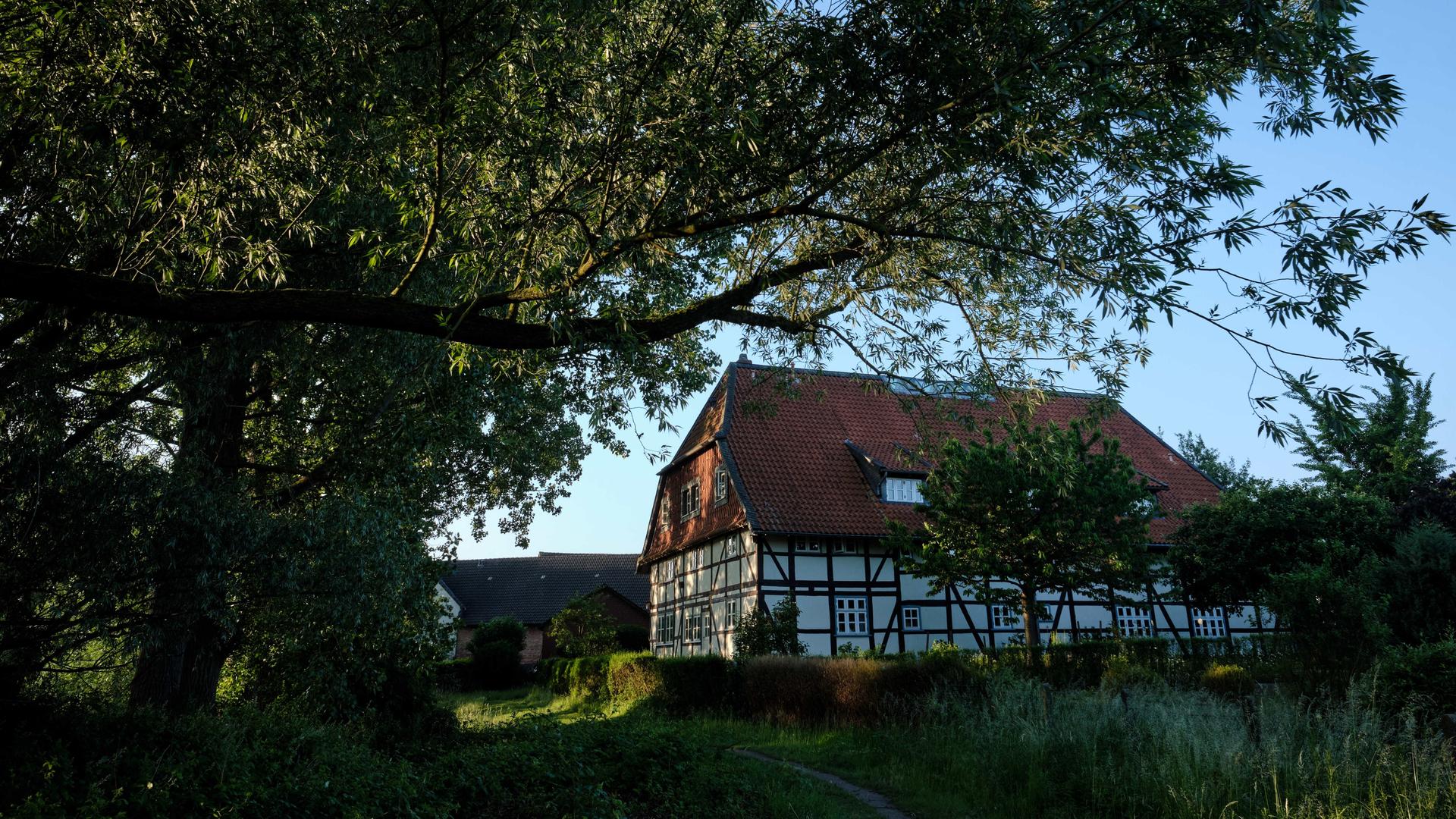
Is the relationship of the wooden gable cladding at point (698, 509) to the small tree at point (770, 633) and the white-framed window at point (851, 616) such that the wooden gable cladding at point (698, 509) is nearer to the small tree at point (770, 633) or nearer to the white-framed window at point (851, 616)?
the small tree at point (770, 633)

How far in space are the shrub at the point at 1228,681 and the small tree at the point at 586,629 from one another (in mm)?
20938

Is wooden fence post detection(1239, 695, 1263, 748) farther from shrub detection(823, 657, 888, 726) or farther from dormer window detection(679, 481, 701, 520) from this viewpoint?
dormer window detection(679, 481, 701, 520)

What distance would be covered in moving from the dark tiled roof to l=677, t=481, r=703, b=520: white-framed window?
18930mm

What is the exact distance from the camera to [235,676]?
44.1 ft

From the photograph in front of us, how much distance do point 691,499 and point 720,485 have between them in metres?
2.78

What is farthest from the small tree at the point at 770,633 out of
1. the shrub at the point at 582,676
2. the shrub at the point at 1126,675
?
the shrub at the point at 1126,675

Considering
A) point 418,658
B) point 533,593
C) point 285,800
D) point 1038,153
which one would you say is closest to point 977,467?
point 418,658

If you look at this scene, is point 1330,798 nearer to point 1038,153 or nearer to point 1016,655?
point 1038,153

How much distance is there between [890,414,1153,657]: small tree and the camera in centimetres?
1898

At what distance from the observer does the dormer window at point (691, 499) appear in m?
26.9

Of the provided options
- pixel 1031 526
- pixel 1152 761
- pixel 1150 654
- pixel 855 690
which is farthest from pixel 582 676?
pixel 1152 761

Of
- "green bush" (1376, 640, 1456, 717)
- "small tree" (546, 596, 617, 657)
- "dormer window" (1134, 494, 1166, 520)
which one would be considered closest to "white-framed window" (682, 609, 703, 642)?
"small tree" (546, 596, 617, 657)

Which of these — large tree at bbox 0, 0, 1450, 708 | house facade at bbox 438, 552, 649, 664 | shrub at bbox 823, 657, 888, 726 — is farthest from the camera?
house facade at bbox 438, 552, 649, 664

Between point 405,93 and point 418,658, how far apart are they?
884 centimetres
